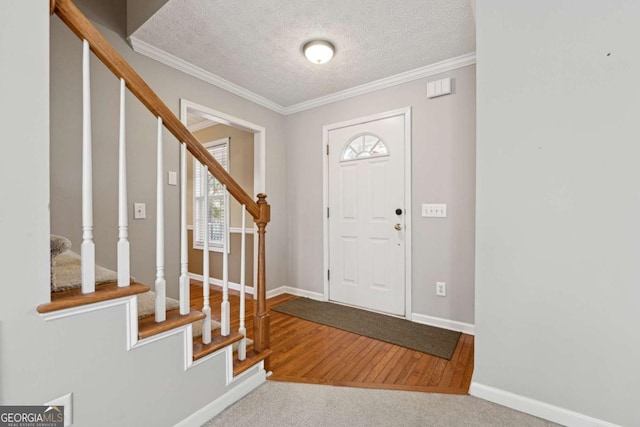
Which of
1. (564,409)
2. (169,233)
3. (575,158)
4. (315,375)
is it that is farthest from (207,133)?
(564,409)

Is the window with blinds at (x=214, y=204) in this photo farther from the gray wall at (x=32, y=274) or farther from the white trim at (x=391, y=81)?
the gray wall at (x=32, y=274)

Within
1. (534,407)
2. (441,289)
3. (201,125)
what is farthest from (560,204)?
(201,125)

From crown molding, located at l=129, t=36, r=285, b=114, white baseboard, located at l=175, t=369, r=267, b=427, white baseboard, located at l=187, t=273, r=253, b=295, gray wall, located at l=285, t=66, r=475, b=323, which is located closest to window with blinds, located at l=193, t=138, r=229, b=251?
white baseboard, located at l=187, t=273, r=253, b=295

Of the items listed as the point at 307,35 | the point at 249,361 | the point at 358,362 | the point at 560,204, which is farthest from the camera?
the point at 307,35

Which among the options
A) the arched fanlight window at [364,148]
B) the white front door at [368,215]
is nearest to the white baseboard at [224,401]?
the white front door at [368,215]

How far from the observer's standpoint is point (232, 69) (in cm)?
262

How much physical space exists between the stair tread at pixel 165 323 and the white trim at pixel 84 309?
0.44 ft

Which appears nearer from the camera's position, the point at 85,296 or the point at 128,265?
A: the point at 85,296

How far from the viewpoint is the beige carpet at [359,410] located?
1.40 m

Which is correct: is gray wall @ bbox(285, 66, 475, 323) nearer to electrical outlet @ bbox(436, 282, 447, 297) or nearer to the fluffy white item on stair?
electrical outlet @ bbox(436, 282, 447, 297)

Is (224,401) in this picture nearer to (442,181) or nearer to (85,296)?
(85,296)

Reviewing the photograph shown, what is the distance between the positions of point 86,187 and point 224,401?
1293mm

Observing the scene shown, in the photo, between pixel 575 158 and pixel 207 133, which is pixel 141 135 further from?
pixel 575 158

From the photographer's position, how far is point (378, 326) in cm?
257
